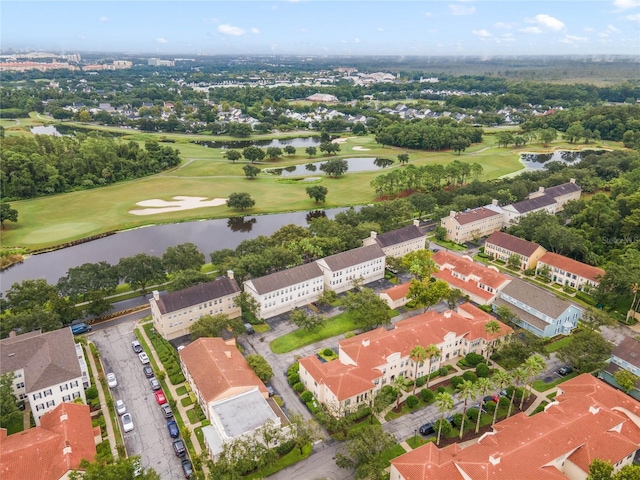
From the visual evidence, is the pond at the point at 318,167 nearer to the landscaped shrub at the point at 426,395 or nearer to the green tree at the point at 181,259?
the green tree at the point at 181,259

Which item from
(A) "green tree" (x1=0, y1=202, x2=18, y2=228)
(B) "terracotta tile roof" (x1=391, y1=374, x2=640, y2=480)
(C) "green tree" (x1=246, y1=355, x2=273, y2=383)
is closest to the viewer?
(B) "terracotta tile roof" (x1=391, y1=374, x2=640, y2=480)

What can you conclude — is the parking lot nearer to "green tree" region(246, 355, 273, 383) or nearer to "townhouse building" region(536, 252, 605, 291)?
"green tree" region(246, 355, 273, 383)

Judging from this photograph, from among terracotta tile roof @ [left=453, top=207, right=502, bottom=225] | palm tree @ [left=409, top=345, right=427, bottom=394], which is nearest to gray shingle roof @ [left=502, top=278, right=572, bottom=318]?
palm tree @ [left=409, top=345, right=427, bottom=394]

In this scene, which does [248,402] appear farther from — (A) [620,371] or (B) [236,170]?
(B) [236,170]

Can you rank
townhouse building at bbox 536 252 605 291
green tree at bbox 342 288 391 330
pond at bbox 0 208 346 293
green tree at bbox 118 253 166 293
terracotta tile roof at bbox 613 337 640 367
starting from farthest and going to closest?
pond at bbox 0 208 346 293 < townhouse building at bbox 536 252 605 291 < green tree at bbox 118 253 166 293 < green tree at bbox 342 288 391 330 < terracotta tile roof at bbox 613 337 640 367

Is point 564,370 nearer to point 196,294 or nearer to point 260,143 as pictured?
point 196,294

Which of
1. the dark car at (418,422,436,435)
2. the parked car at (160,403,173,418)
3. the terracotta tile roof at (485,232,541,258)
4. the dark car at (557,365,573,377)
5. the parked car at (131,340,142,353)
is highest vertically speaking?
the terracotta tile roof at (485,232,541,258)
